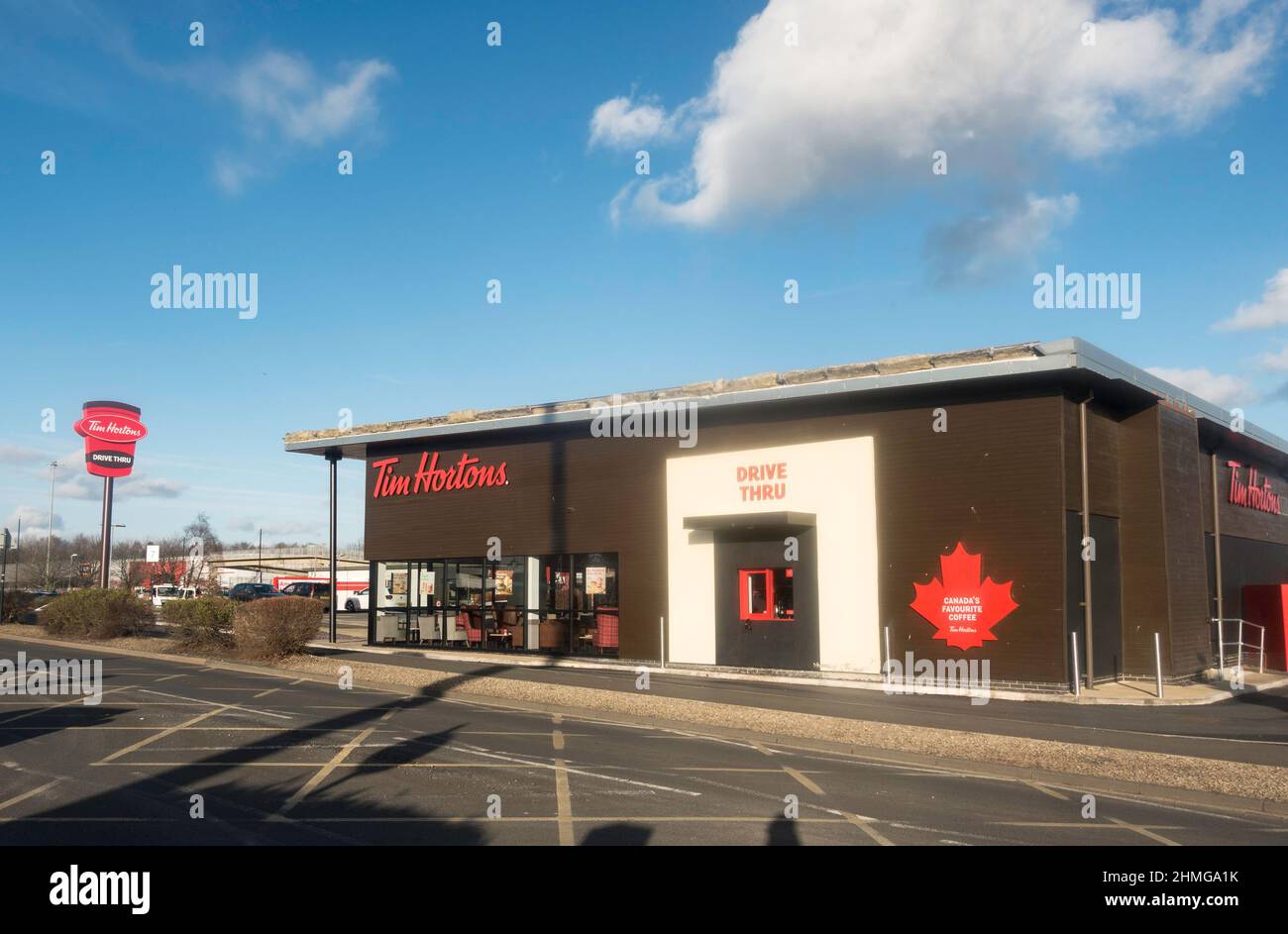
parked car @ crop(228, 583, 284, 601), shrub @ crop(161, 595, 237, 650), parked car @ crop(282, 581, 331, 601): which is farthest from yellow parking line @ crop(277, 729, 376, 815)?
parked car @ crop(282, 581, 331, 601)

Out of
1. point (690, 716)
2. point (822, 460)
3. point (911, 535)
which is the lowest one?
point (690, 716)

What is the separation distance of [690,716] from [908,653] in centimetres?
698

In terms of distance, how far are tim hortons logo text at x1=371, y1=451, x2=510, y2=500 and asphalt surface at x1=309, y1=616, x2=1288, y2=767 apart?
735 cm

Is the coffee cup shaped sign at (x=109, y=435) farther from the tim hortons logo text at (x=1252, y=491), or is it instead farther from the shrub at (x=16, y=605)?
the tim hortons logo text at (x=1252, y=491)

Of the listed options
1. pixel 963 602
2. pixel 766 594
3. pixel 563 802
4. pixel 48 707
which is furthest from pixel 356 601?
pixel 563 802

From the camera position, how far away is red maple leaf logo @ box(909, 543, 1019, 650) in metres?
19.0

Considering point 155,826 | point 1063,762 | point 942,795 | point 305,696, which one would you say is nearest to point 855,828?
point 942,795

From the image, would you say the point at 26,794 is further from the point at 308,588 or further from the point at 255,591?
the point at 308,588

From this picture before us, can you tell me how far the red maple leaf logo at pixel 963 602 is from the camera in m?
19.0

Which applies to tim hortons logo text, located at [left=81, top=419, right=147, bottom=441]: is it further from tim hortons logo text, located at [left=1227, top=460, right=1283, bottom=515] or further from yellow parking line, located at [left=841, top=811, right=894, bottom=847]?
tim hortons logo text, located at [left=1227, top=460, right=1283, bottom=515]

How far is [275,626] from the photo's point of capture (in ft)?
72.8

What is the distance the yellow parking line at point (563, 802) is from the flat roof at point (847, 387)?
39.5 ft
